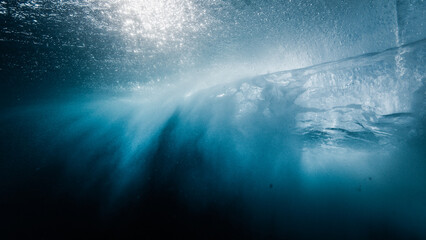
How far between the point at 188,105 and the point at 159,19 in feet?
16.2

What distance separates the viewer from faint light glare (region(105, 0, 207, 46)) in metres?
2.61

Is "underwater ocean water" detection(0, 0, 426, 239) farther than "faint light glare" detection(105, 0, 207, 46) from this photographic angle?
Yes

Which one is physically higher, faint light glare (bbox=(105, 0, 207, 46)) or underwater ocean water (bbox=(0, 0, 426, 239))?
faint light glare (bbox=(105, 0, 207, 46))

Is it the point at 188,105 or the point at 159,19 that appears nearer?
the point at 159,19

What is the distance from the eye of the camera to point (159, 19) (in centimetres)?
296

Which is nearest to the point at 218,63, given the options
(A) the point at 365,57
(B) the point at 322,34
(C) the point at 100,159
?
(B) the point at 322,34

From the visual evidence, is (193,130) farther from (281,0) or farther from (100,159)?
(281,0)

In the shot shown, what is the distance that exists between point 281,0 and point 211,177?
984cm

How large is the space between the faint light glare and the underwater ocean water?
28 millimetres

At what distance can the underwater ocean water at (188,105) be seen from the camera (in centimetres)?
307

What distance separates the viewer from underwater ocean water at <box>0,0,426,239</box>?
121 inches

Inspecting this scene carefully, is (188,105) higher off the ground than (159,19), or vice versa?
(159,19)

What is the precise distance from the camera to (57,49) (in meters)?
3.71

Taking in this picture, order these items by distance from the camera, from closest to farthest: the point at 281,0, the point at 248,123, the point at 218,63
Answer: the point at 281,0 → the point at 218,63 → the point at 248,123
